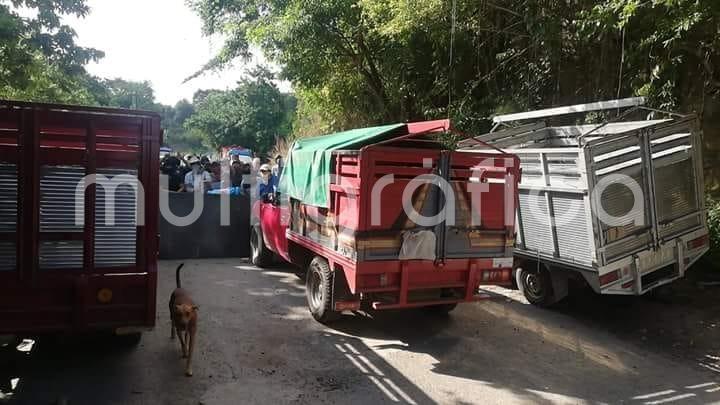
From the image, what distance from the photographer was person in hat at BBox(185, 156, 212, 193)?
11.0 m

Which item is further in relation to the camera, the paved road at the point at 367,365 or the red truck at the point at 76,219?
the paved road at the point at 367,365

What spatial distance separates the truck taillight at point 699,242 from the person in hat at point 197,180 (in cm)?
884

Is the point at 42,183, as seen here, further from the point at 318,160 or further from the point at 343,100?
the point at 343,100

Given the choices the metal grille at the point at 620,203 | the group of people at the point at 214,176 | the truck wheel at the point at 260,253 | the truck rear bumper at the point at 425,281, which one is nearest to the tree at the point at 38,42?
the group of people at the point at 214,176

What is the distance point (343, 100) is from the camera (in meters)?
15.1

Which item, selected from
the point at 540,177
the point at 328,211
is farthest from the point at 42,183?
the point at 540,177

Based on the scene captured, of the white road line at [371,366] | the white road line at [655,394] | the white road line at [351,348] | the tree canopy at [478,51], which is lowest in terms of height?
the white road line at [655,394]

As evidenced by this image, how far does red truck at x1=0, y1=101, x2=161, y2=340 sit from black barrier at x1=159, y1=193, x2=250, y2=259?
5963 millimetres

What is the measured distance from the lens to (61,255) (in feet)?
12.8

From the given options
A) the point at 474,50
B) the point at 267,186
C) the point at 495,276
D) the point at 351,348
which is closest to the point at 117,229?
the point at 351,348

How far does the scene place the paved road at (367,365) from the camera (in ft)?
13.7

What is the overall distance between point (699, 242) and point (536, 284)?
207 centimetres

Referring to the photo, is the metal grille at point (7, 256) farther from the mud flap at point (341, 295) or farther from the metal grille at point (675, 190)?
the metal grille at point (675, 190)

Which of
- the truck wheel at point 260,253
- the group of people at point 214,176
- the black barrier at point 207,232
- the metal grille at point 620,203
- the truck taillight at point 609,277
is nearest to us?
the truck taillight at point 609,277
